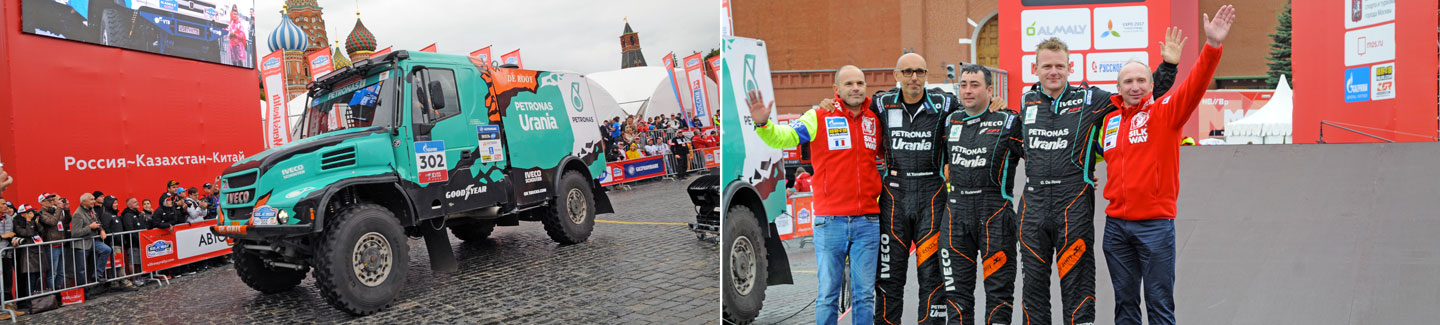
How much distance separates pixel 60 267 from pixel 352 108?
3.47 meters

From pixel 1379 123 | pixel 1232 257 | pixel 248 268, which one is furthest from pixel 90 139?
pixel 1379 123

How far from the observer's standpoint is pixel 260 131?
4820 millimetres

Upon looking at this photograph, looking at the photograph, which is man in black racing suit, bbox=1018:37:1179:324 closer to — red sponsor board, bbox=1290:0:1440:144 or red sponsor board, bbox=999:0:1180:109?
red sponsor board, bbox=999:0:1180:109

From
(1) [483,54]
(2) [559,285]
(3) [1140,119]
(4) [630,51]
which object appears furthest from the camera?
(3) [1140,119]

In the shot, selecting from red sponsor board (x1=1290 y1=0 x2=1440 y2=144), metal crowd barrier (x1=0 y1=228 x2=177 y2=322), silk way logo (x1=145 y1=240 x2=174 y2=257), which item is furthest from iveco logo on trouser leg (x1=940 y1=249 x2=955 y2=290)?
red sponsor board (x1=1290 y1=0 x2=1440 y2=144)

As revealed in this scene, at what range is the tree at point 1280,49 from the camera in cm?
2385

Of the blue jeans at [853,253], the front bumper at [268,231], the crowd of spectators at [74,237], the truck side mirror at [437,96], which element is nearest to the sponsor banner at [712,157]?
the blue jeans at [853,253]

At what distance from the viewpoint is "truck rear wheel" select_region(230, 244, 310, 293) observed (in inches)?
143

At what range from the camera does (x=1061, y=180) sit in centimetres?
300

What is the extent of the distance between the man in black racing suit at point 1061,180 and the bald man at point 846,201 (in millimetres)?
637

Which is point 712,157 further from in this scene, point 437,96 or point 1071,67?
point 1071,67

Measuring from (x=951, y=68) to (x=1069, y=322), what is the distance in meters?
1.17

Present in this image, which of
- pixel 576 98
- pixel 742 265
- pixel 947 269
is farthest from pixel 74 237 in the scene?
pixel 947 269

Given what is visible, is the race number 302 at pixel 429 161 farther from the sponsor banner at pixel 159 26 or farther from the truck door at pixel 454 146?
the sponsor banner at pixel 159 26
